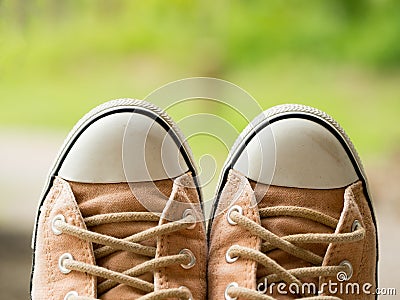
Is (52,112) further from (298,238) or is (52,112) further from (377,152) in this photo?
(298,238)

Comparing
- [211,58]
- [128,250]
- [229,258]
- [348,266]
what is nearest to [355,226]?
[348,266]

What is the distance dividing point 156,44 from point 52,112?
1.15ft

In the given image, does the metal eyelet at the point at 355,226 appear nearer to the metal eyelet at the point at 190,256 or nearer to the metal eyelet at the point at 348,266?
the metal eyelet at the point at 348,266

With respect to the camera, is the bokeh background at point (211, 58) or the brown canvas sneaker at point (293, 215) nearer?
the brown canvas sneaker at point (293, 215)

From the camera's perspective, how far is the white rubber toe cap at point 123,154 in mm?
777

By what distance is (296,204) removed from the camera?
0.78 metres

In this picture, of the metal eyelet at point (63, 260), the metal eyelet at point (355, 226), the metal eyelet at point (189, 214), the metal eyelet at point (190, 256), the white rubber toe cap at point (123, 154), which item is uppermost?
the white rubber toe cap at point (123, 154)

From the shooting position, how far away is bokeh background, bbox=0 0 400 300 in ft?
5.40

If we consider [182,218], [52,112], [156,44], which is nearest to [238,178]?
[182,218]

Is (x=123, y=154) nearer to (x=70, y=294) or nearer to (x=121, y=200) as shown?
(x=121, y=200)

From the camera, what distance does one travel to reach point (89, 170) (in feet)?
2.56

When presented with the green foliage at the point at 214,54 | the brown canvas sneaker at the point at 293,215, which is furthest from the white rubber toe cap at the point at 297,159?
the green foliage at the point at 214,54

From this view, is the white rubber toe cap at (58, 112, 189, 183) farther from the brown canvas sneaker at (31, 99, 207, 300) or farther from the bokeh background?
the bokeh background

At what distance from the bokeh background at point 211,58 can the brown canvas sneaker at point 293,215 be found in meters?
0.74
